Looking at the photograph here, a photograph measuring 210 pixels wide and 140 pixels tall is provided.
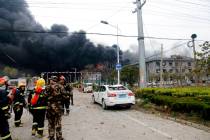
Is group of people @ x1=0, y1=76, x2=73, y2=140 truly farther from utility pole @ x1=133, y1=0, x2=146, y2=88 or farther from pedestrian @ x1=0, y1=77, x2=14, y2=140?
utility pole @ x1=133, y1=0, x2=146, y2=88

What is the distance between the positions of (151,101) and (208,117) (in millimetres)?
5982

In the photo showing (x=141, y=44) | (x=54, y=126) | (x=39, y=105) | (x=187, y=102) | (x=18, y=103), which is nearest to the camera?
(x=54, y=126)

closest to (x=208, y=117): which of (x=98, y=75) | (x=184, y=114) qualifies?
(x=184, y=114)

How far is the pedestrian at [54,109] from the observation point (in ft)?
22.1

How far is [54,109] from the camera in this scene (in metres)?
6.79

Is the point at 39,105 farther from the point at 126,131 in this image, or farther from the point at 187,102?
the point at 187,102

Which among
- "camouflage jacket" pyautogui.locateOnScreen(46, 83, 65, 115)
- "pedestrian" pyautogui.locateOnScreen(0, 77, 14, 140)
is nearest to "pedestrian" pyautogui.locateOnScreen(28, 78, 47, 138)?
"camouflage jacket" pyautogui.locateOnScreen(46, 83, 65, 115)

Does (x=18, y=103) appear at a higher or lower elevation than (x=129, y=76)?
lower

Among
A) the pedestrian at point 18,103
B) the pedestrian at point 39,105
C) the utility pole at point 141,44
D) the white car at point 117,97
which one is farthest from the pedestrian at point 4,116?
the utility pole at point 141,44

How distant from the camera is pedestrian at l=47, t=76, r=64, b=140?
265 inches

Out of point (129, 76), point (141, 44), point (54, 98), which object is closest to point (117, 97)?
point (141, 44)

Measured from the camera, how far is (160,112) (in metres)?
13.1

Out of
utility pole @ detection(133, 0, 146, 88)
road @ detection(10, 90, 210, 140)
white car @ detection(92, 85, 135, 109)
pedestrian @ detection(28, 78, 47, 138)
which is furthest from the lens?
utility pole @ detection(133, 0, 146, 88)

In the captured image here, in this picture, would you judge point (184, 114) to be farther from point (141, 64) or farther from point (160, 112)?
point (141, 64)
